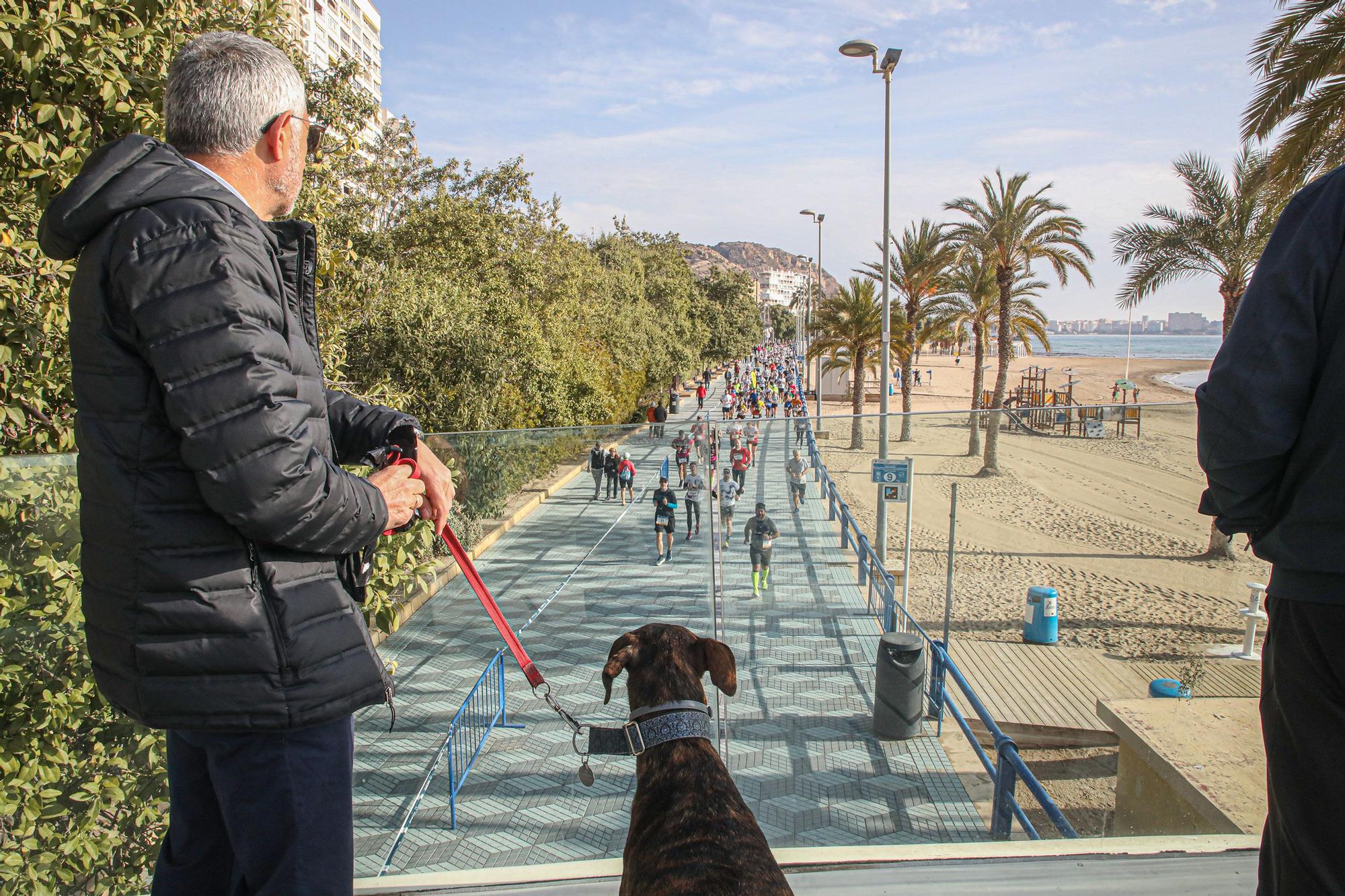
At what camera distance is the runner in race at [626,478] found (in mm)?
Result: 3695

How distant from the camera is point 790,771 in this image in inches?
191

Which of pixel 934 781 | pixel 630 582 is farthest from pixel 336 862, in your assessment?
pixel 934 781

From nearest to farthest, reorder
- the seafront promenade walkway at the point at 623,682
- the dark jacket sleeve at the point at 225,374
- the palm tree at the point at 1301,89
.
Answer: the dark jacket sleeve at the point at 225,374 < the seafront promenade walkway at the point at 623,682 < the palm tree at the point at 1301,89

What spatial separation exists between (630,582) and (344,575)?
207 centimetres

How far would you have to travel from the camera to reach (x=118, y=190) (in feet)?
4.35

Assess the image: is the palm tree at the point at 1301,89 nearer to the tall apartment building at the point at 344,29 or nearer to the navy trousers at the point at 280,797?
the navy trousers at the point at 280,797

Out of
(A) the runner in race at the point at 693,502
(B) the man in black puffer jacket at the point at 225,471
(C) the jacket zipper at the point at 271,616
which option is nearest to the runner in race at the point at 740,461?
(A) the runner in race at the point at 693,502

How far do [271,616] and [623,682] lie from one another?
1.99 meters

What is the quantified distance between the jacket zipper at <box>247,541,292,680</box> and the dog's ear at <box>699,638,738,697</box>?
1.38 metres

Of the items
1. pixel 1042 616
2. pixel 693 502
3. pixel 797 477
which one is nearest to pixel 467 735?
pixel 693 502

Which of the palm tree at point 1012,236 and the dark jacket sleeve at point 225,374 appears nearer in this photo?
the dark jacket sleeve at point 225,374

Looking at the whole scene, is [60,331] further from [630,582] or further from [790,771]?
[790,771]

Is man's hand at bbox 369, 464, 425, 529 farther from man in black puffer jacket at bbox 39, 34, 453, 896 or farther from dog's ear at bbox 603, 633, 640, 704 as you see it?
dog's ear at bbox 603, 633, 640, 704

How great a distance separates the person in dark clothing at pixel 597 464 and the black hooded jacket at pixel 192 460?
2251 mm
